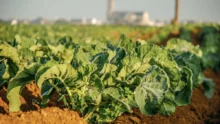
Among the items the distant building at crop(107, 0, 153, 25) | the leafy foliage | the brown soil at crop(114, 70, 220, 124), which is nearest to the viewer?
the leafy foliage

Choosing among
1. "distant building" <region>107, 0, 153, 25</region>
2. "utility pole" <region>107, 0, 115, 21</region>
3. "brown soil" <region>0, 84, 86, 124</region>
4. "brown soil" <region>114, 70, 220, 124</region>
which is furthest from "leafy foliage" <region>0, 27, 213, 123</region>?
"utility pole" <region>107, 0, 115, 21</region>

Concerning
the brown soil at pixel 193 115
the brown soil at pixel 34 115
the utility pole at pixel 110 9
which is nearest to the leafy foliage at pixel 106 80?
the brown soil at pixel 34 115

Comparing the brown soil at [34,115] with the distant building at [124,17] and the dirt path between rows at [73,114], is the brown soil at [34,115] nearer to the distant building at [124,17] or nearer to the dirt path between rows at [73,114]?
the dirt path between rows at [73,114]

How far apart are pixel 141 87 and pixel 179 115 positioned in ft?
5.34

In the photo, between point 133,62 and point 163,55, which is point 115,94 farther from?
point 163,55

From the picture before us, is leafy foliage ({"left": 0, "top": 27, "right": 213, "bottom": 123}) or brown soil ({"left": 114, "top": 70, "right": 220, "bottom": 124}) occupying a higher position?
leafy foliage ({"left": 0, "top": 27, "right": 213, "bottom": 123})

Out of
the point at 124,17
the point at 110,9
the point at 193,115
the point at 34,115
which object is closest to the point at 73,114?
the point at 34,115

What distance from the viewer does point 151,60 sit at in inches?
202

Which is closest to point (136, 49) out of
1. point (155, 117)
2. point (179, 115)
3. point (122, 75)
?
point (122, 75)

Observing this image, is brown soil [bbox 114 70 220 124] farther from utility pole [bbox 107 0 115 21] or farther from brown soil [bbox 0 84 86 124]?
utility pole [bbox 107 0 115 21]

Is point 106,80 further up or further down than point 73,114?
further up

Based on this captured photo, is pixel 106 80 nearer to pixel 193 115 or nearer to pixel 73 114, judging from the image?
pixel 73 114

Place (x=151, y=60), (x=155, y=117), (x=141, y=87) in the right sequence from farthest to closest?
(x=155, y=117) < (x=151, y=60) < (x=141, y=87)

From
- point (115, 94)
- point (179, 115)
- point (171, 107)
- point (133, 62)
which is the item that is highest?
point (133, 62)
